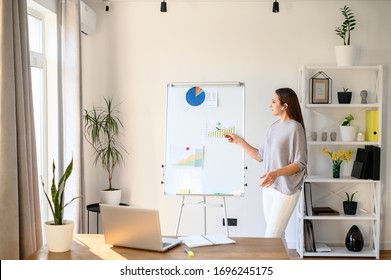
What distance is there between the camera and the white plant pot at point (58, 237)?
8.57 ft

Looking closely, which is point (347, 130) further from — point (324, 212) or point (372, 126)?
point (324, 212)

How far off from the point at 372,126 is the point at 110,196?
8.72ft

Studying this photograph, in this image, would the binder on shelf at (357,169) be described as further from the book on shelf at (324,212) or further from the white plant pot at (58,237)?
the white plant pot at (58,237)

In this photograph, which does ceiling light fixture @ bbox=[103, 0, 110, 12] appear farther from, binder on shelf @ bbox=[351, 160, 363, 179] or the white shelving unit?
binder on shelf @ bbox=[351, 160, 363, 179]

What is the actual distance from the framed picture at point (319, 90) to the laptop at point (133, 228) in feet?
9.55

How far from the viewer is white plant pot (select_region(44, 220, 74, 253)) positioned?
261 cm

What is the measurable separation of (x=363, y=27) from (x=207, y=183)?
7.48 feet

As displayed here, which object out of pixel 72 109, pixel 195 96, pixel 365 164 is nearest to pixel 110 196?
pixel 72 109

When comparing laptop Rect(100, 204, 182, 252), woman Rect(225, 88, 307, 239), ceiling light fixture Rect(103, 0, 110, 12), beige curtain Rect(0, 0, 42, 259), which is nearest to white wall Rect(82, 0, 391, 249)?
ceiling light fixture Rect(103, 0, 110, 12)

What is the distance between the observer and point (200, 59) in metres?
5.27

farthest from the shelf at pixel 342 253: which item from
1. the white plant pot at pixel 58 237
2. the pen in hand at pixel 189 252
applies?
the white plant pot at pixel 58 237

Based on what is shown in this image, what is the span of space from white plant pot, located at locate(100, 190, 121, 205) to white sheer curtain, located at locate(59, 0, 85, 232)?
51 cm

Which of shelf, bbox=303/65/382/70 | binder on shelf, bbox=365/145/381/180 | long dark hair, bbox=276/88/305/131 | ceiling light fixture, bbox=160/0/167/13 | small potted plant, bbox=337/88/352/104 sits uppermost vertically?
ceiling light fixture, bbox=160/0/167/13
